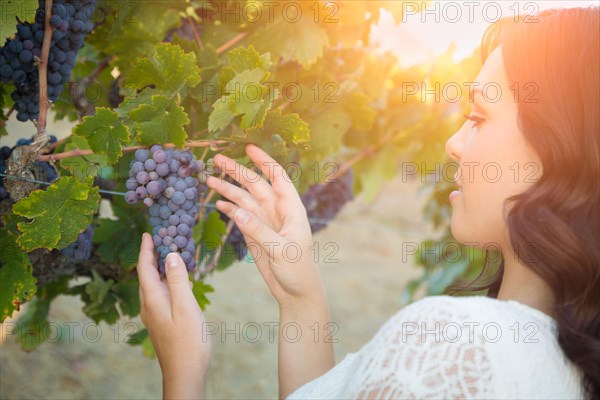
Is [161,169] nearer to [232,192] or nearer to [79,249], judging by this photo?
[232,192]

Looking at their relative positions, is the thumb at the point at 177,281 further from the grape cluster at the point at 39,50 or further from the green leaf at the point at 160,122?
the grape cluster at the point at 39,50

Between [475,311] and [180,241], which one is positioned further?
[180,241]

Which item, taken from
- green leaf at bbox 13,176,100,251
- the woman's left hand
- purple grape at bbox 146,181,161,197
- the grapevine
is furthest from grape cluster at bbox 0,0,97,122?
the woman's left hand

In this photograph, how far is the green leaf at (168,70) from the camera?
4.45ft

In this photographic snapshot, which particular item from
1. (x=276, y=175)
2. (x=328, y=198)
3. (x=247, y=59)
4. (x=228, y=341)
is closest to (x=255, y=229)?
(x=276, y=175)

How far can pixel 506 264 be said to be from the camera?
4.14 ft

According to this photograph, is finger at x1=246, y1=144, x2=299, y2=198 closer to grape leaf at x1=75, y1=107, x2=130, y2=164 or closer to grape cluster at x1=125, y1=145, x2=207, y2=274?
grape cluster at x1=125, y1=145, x2=207, y2=274

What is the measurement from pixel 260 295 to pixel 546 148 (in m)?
4.46

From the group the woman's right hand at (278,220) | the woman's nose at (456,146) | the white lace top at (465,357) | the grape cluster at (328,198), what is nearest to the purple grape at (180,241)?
the woman's right hand at (278,220)

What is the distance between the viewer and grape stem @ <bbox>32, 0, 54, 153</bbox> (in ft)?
4.56

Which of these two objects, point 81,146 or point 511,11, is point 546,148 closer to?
point 511,11

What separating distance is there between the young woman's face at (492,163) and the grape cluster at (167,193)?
0.53 m

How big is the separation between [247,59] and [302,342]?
61cm

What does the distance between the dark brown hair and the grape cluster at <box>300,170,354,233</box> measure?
147 centimetres
